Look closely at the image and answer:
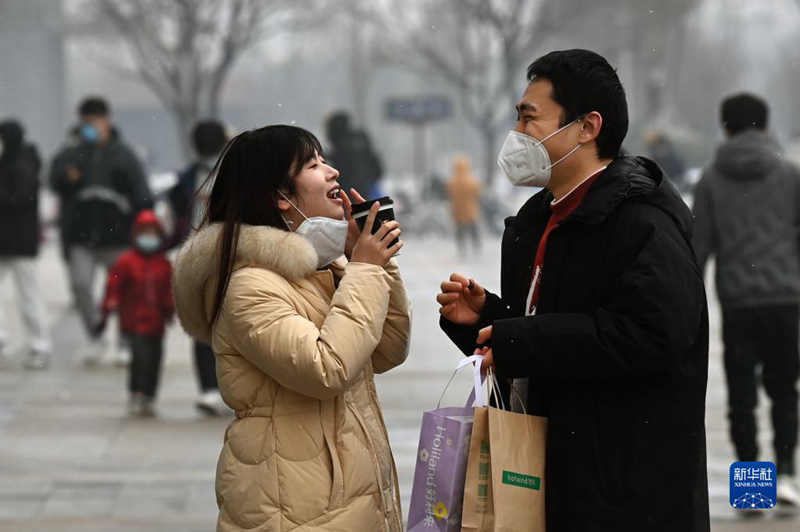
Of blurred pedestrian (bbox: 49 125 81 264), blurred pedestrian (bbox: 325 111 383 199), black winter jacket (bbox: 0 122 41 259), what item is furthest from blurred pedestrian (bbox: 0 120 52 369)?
blurred pedestrian (bbox: 325 111 383 199)

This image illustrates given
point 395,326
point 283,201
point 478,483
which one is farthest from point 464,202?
point 478,483

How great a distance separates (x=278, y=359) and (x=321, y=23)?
30.2 feet

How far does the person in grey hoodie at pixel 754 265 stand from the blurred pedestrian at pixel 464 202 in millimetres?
10574

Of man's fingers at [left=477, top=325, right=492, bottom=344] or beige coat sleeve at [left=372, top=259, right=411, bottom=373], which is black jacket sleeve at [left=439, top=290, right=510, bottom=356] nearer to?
beige coat sleeve at [left=372, top=259, right=411, bottom=373]

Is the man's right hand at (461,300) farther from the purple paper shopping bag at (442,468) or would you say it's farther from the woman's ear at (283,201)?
the woman's ear at (283,201)

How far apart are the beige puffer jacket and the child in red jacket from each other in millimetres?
4655

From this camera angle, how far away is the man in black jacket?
2434 millimetres

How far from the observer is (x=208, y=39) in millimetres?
11203

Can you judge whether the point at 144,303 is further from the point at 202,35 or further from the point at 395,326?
the point at 395,326

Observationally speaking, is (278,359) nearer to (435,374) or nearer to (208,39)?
(435,374)

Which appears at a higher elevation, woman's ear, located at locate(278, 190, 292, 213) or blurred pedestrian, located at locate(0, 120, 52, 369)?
blurred pedestrian, located at locate(0, 120, 52, 369)

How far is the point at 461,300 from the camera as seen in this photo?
284cm

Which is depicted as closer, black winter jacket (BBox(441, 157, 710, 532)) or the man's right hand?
black winter jacket (BBox(441, 157, 710, 532))

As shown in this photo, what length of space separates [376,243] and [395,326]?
0.85 ft
